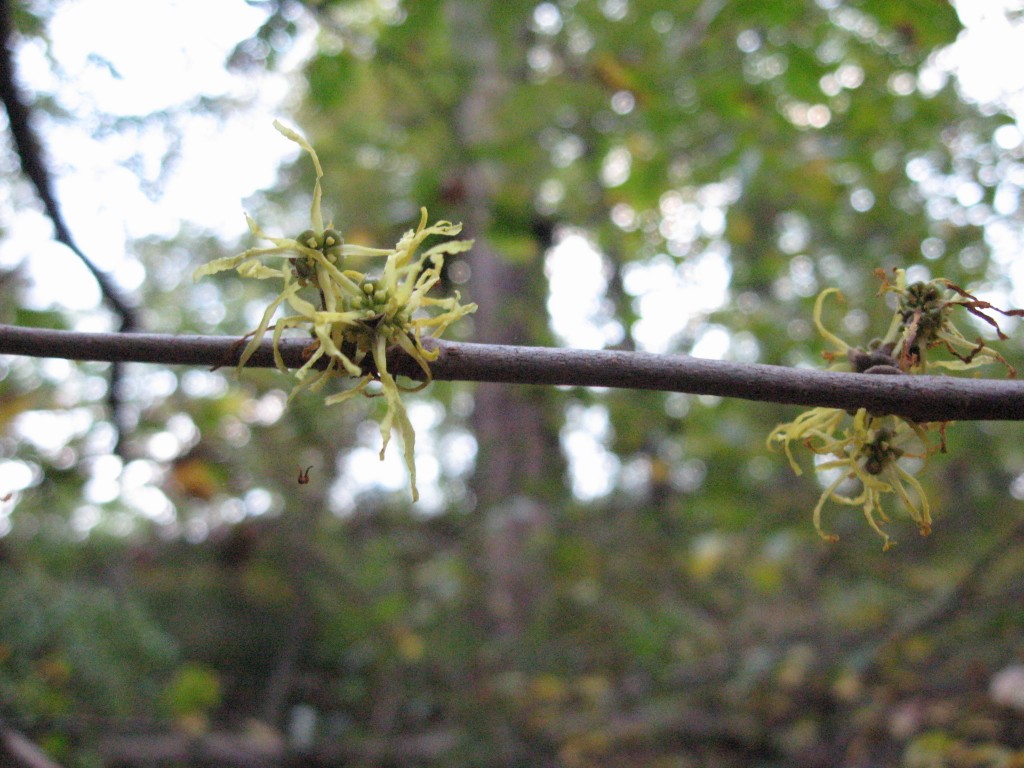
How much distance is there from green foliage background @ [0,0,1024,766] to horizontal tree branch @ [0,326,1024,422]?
5.12 ft

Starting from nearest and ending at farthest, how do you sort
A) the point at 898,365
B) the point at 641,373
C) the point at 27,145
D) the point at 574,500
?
1. the point at 641,373
2. the point at 898,365
3. the point at 27,145
4. the point at 574,500

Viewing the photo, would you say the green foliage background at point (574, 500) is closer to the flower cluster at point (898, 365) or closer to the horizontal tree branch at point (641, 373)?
the flower cluster at point (898, 365)

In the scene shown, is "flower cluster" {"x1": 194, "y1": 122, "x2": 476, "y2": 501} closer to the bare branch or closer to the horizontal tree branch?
the horizontal tree branch

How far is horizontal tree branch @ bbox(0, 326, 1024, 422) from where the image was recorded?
2.39 feet

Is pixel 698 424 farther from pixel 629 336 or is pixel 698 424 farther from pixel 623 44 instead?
pixel 623 44

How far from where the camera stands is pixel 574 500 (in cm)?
361

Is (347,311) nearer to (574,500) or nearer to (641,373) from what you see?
(641,373)

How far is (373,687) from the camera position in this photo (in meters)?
3.46

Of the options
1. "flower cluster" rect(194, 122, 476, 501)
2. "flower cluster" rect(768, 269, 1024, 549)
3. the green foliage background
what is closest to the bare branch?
the green foliage background

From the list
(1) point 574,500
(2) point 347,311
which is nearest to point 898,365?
(2) point 347,311

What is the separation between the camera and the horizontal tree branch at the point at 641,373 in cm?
73

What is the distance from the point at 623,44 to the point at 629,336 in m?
1.08

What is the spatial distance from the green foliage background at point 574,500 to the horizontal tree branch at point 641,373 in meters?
1.56

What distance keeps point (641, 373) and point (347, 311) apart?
0.31 metres
